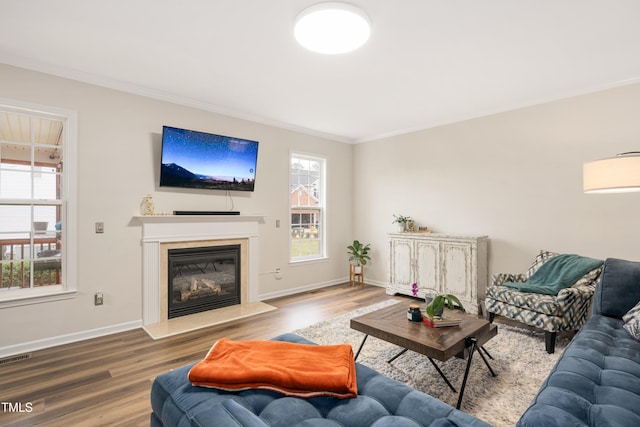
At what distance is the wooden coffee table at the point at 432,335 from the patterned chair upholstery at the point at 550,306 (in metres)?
0.79

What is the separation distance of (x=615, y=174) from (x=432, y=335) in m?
1.72

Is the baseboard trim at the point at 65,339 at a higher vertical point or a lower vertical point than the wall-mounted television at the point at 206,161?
lower

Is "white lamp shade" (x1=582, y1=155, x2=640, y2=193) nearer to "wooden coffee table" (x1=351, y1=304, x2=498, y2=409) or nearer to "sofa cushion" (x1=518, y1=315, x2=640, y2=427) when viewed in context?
"sofa cushion" (x1=518, y1=315, x2=640, y2=427)

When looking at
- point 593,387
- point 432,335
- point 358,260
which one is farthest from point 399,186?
point 593,387

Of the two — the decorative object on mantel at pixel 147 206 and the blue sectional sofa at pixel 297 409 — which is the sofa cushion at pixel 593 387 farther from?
the decorative object on mantel at pixel 147 206

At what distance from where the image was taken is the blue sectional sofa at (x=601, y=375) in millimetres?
1251

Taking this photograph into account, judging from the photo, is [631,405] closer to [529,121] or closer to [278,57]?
[278,57]

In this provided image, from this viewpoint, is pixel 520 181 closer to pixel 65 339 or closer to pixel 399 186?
pixel 399 186

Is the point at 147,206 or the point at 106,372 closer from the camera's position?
the point at 106,372

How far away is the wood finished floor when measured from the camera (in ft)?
6.57

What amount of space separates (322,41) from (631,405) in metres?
2.62

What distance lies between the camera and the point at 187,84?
11.2 ft

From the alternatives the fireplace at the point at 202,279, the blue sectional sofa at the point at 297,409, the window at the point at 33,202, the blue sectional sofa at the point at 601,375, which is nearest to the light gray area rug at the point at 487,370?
the blue sectional sofa at the point at 601,375

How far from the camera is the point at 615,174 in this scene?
228cm
